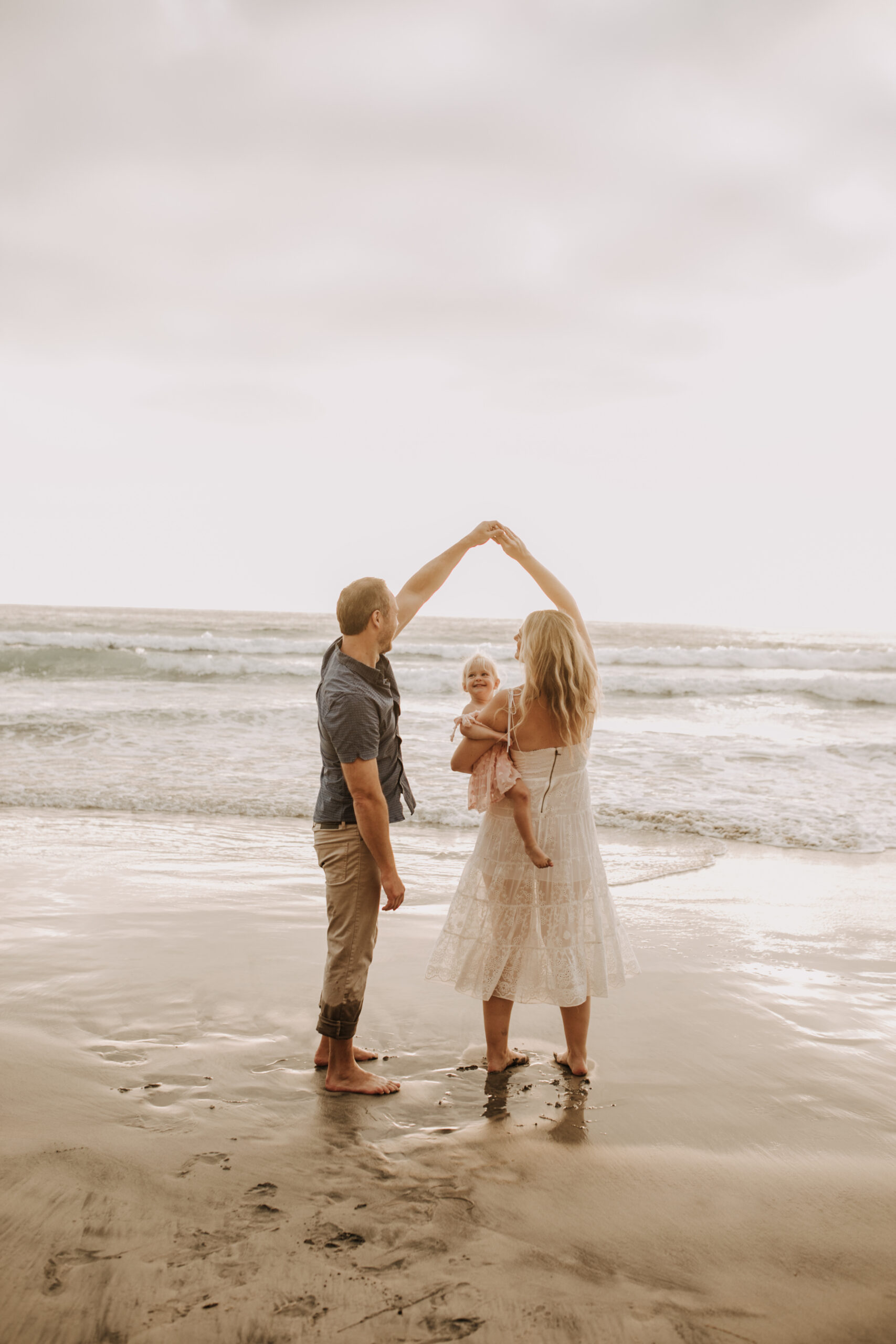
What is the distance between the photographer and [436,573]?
3715 millimetres

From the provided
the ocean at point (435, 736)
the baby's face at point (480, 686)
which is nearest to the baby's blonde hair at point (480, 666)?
the baby's face at point (480, 686)

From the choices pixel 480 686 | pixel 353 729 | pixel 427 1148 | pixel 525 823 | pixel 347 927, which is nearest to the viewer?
pixel 427 1148

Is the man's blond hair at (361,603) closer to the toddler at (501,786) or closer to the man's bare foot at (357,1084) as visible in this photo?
the toddler at (501,786)

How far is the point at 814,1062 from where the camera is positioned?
12.0 ft

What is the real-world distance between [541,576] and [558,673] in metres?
0.56

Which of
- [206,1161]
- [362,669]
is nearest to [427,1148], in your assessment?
[206,1161]

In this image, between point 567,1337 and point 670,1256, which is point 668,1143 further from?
point 567,1337

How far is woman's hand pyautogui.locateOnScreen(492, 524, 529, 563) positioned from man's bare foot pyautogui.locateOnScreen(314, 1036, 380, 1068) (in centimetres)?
219

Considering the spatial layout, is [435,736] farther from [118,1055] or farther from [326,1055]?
[118,1055]

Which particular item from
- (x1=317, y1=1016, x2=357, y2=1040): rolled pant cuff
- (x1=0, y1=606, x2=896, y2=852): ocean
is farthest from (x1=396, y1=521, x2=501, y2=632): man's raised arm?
(x1=0, y1=606, x2=896, y2=852): ocean

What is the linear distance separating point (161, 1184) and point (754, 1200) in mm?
1828

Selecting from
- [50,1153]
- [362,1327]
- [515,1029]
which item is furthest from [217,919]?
[362,1327]

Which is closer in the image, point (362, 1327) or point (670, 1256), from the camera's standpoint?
point (362, 1327)

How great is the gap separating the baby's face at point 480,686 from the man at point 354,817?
0.78 m
